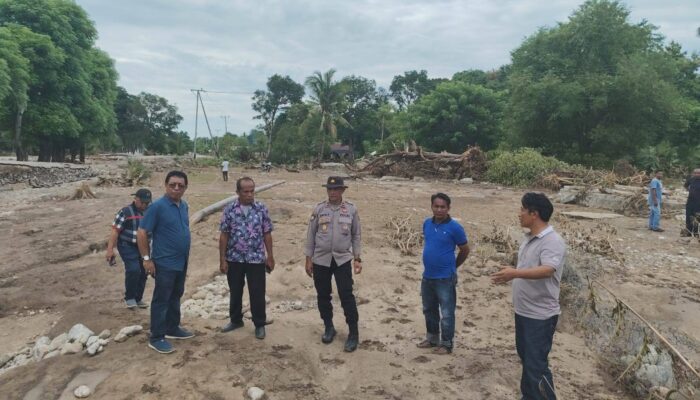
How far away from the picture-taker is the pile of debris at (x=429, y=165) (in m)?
23.4

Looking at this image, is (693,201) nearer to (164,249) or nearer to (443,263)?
(443,263)

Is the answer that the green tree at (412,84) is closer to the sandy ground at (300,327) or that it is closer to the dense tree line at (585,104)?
the dense tree line at (585,104)

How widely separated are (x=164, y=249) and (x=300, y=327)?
62.4 inches

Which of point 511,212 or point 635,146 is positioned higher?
point 635,146

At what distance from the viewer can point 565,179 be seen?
18.8 m

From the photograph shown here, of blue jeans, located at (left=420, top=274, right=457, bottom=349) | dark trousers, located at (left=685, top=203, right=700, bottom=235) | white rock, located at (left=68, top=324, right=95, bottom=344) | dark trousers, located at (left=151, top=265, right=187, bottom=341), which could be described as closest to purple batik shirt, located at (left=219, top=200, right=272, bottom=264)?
dark trousers, located at (left=151, top=265, right=187, bottom=341)

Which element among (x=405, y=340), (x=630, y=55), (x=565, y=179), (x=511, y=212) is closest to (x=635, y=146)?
(x=630, y=55)

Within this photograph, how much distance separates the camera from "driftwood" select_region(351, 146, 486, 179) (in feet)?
76.8

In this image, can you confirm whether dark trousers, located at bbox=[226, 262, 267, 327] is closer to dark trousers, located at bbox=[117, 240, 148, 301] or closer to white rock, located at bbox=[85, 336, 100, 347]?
white rock, located at bbox=[85, 336, 100, 347]

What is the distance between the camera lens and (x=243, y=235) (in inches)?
152

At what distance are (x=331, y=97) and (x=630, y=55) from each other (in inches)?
886

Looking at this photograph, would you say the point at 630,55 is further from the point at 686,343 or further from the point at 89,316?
the point at 89,316

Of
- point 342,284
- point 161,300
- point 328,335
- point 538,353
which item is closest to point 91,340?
point 161,300

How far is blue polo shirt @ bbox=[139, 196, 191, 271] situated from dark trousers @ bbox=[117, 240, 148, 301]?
144cm
